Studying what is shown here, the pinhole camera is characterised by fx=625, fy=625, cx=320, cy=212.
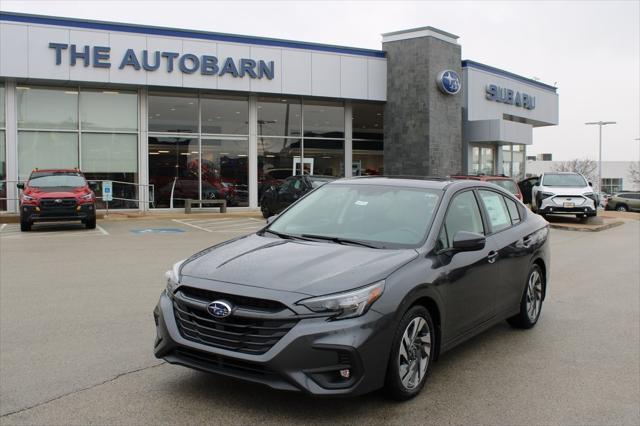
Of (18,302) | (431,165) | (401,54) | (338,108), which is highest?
(401,54)

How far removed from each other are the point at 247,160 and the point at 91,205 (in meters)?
9.05

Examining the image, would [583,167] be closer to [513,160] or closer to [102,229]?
[513,160]

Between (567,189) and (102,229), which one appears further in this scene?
(567,189)

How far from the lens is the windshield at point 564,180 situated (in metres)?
21.0

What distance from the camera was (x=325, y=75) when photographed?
82.6 feet

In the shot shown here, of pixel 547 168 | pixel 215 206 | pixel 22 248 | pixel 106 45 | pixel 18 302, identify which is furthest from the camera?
pixel 547 168

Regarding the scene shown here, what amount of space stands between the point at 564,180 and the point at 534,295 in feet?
52.9

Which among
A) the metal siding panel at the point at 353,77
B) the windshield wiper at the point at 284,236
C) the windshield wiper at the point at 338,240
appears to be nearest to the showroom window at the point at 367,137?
→ the metal siding panel at the point at 353,77

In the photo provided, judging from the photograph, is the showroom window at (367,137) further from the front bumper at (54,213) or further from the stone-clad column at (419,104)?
the front bumper at (54,213)

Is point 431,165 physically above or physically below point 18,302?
above

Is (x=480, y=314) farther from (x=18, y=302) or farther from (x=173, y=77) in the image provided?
(x=173, y=77)

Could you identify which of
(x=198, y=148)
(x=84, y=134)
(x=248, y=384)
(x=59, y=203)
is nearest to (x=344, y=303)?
(x=248, y=384)

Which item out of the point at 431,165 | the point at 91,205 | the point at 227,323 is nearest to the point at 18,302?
the point at 227,323

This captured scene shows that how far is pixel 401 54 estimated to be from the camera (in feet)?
86.2
